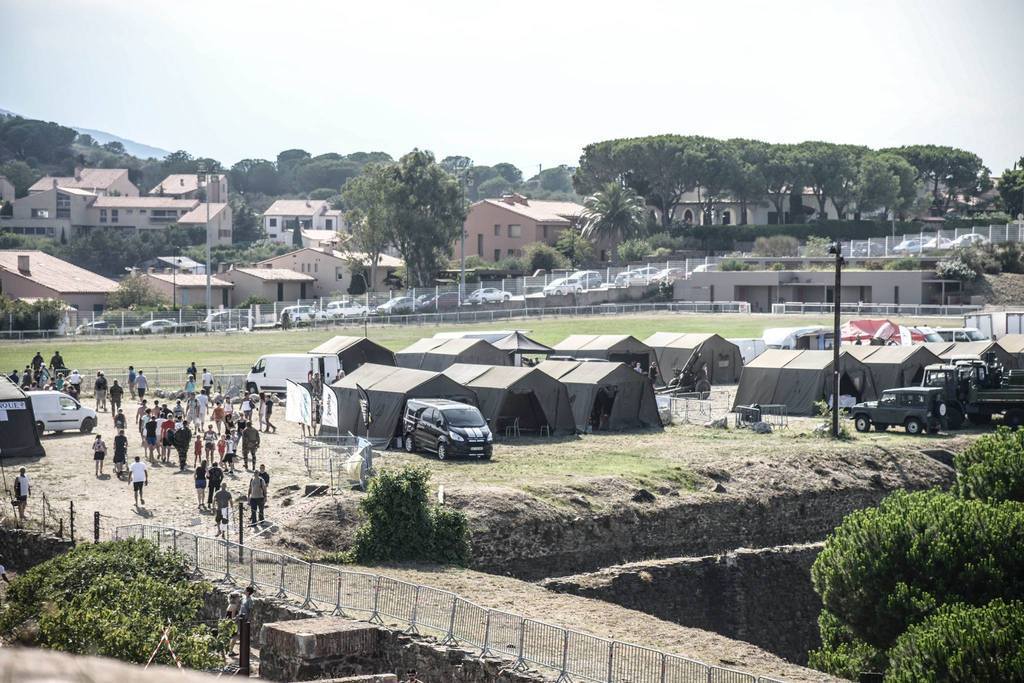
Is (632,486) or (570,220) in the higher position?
(570,220)

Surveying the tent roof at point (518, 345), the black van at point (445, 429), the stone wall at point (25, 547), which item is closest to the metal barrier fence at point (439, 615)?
the stone wall at point (25, 547)

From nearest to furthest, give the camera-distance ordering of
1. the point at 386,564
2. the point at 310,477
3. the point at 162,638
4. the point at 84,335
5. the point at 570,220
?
the point at 162,638
the point at 386,564
the point at 310,477
the point at 84,335
the point at 570,220

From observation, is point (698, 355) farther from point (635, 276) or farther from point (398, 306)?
point (635, 276)

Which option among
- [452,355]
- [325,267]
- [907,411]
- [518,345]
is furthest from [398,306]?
[907,411]

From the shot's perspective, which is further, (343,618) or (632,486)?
(632,486)


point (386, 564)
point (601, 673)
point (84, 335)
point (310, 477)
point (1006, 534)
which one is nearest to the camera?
point (601, 673)

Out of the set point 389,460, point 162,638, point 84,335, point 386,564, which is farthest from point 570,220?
point 162,638

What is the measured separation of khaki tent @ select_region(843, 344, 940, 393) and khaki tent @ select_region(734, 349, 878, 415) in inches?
10.4

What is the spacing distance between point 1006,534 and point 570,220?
309ft

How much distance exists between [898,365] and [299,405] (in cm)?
1877

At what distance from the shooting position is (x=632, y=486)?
29.2 metres

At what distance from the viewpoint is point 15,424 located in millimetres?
30703

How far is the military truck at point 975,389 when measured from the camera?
1458 inches

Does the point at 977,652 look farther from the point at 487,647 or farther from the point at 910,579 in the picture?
the point at 487,647
